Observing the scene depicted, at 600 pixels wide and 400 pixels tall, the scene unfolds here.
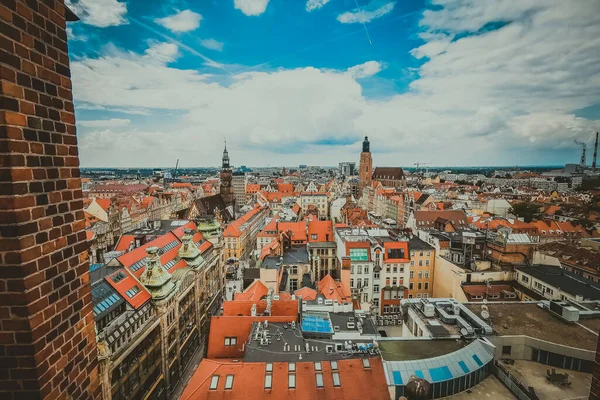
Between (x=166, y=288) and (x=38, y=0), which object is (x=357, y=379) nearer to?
(x=166, y=288)

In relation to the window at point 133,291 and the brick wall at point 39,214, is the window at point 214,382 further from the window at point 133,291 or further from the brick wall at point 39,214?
the brick wall at point 39,214

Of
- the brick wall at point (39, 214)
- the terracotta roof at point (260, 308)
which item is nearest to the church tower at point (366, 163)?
the terracotta roof at point (260, 308)

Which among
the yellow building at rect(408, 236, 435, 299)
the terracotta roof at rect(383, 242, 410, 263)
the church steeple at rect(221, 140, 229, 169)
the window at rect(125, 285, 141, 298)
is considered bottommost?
the yellow building at rect(408, 236, 435, 299)

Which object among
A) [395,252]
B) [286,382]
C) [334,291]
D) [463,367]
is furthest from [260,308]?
[395,252]

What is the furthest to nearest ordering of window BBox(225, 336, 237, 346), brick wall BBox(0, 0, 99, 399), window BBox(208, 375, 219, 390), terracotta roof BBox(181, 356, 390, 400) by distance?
window BBox(225, 336, 237, 346), window BBox(208, 375, 219, 390), terracotta roof BBox(181, 356, 390, 400), brick wall BBox(0, 0, 99, 399)

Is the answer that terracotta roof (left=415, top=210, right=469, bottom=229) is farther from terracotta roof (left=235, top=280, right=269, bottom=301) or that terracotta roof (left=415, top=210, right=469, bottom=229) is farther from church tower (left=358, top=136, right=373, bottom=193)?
church tower (left=358, top=136, right=373, bottom=193)

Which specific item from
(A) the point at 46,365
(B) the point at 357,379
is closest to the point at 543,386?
(B) the point at 357,379

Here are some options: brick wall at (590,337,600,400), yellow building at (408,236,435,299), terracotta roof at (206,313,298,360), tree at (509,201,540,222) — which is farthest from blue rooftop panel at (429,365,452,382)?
tree at (509,201,540,222)
